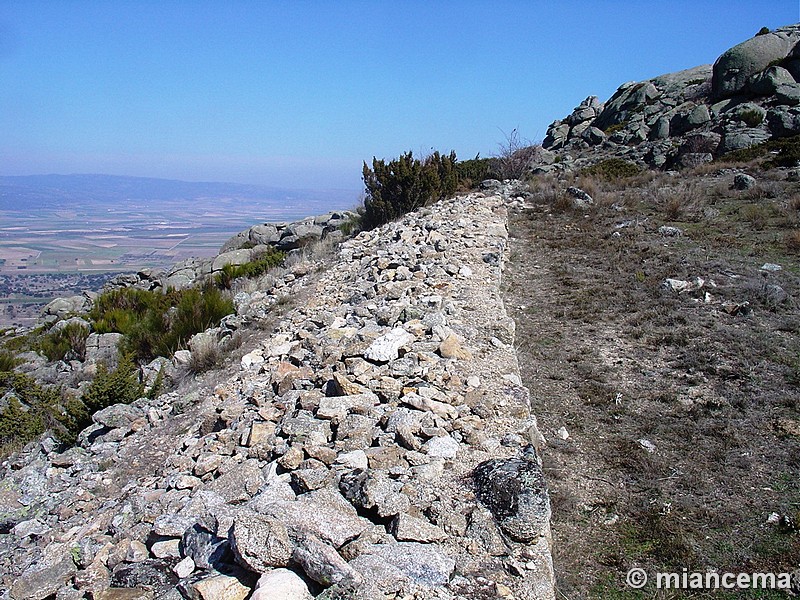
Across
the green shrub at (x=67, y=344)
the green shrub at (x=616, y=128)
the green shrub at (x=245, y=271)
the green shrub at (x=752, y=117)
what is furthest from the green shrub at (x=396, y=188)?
the green shrub at (x=616, y=128)

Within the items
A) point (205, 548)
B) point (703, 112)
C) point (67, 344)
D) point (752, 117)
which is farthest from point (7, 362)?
point (703, 112)

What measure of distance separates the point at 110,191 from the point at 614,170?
109819mm

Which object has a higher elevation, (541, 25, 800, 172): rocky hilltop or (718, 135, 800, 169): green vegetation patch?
(541, 25, 800, 172): rocky hilltop

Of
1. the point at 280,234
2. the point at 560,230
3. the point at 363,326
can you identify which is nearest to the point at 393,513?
the point at 363,326

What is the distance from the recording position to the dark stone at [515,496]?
2.69 metres

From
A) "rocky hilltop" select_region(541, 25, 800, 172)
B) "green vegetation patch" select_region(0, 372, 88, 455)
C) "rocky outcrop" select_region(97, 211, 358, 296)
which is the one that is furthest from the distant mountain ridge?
"green vegetation patch" select_region(0, 372, 88, 455)

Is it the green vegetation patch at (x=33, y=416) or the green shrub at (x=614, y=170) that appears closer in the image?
the green vegetation patch at (x=33, y=416)

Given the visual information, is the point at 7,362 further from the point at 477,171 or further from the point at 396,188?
the point at 477,171

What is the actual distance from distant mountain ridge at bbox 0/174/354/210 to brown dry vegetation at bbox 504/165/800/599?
296 feet

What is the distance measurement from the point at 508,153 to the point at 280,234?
10.1 m

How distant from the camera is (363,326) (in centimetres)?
539

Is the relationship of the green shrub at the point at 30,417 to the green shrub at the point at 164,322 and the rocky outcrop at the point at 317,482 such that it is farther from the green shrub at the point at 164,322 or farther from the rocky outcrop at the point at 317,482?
the green shrub at the point at 164,322

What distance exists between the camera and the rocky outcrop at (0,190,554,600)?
2.29m

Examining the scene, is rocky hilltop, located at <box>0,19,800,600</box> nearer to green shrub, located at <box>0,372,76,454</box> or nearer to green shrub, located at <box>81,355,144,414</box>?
green shrub, located at <box>0,372,76,454</box>
